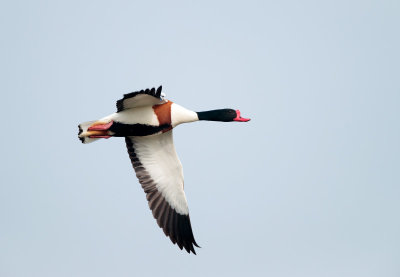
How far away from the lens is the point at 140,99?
8750mm

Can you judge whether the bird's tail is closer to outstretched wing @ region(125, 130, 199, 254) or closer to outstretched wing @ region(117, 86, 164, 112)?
outstretched wing @ region(117, 86, 164, 112)

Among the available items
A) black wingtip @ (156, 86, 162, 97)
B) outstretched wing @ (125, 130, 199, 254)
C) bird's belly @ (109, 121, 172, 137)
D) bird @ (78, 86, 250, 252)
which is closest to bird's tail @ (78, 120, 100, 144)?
bird @ (78, 86, 250, 252)

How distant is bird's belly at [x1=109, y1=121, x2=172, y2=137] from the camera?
9.12 metres

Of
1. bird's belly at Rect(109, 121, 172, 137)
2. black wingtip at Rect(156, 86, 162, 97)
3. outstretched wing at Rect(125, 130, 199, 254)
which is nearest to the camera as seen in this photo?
black wingtip at Rect(156, 86, 162, 97)

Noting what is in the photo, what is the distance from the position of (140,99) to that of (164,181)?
176cm

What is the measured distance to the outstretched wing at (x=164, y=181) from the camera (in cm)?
984

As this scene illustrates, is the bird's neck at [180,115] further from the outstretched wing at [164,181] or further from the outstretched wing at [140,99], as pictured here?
the outstretched wing at [164,181]

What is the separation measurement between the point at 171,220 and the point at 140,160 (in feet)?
3.51

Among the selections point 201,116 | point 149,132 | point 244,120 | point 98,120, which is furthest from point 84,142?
point 244,120

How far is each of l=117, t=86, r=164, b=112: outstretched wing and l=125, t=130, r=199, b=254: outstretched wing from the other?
96 cm

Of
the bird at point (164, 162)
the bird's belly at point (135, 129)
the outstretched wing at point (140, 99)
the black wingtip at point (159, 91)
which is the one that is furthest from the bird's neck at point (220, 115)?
the black wingtip at point (159, 91)

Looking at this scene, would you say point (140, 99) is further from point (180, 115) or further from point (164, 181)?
point (164, 181)

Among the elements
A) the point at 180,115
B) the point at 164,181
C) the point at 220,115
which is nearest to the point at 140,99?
the point at 180,115

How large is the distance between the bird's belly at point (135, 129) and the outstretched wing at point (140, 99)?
0.25 m
